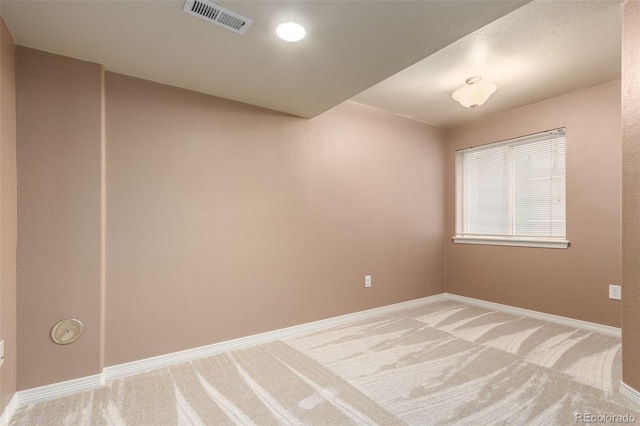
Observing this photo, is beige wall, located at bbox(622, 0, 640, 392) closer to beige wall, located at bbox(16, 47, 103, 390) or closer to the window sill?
the window sill

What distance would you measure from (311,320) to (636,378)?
2279 mm

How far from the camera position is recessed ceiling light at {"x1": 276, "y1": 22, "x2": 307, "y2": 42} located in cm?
166

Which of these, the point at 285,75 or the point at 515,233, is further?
the point at 515,233

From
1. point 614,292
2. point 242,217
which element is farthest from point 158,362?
point 614,292

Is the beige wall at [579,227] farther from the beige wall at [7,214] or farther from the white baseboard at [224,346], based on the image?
the beige wall at [7,214]

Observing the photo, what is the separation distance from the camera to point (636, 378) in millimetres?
1778

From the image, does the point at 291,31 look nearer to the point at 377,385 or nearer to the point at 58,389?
the point at 377,385

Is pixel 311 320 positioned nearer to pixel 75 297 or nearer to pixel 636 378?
pixel 75 297

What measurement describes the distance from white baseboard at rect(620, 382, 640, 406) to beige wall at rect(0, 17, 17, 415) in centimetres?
338

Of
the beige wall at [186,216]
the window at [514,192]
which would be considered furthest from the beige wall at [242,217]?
the window at [514,192]

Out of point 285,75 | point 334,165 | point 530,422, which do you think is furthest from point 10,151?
point 530,422

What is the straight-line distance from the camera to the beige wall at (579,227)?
9.53ft

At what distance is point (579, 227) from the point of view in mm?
3100

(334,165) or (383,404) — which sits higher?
(334,165)
